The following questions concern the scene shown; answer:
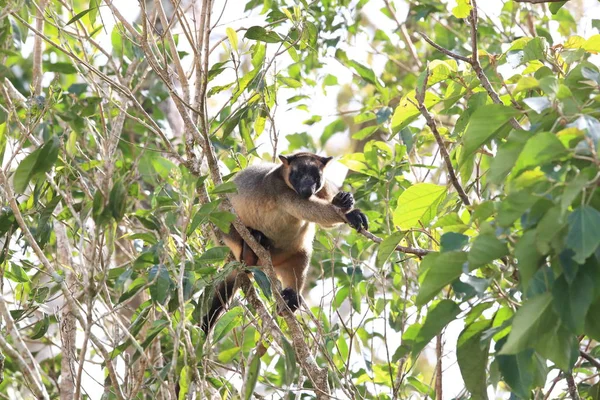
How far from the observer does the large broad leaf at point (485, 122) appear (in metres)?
3.42

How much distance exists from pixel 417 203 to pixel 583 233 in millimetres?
1891

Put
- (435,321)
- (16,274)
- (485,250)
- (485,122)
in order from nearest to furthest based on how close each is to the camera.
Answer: (485,250)
(435,321)
(485,122)
(16,274)

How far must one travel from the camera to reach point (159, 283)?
414 cm

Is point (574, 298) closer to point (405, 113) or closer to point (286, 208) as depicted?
point (405, 113)

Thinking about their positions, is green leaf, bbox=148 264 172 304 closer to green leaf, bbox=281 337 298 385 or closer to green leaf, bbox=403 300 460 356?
green leaf, bbox=281 337 298 385

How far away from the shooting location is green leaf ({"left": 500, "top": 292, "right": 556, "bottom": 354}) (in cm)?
271

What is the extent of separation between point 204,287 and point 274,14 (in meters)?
2.60

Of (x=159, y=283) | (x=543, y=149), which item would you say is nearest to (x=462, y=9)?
(x=543, y=149)

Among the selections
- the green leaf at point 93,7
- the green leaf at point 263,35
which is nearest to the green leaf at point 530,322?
the green leaf at point 263,35

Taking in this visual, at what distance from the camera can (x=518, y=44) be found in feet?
14.7

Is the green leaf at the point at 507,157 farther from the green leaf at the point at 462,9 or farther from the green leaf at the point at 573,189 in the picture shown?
the green leaf at the point at 462,9

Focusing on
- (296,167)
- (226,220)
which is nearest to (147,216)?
(226,220)

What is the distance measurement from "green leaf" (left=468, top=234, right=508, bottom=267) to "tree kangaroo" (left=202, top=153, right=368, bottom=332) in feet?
13.9

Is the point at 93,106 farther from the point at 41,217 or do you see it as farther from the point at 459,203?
the point at 459,203
